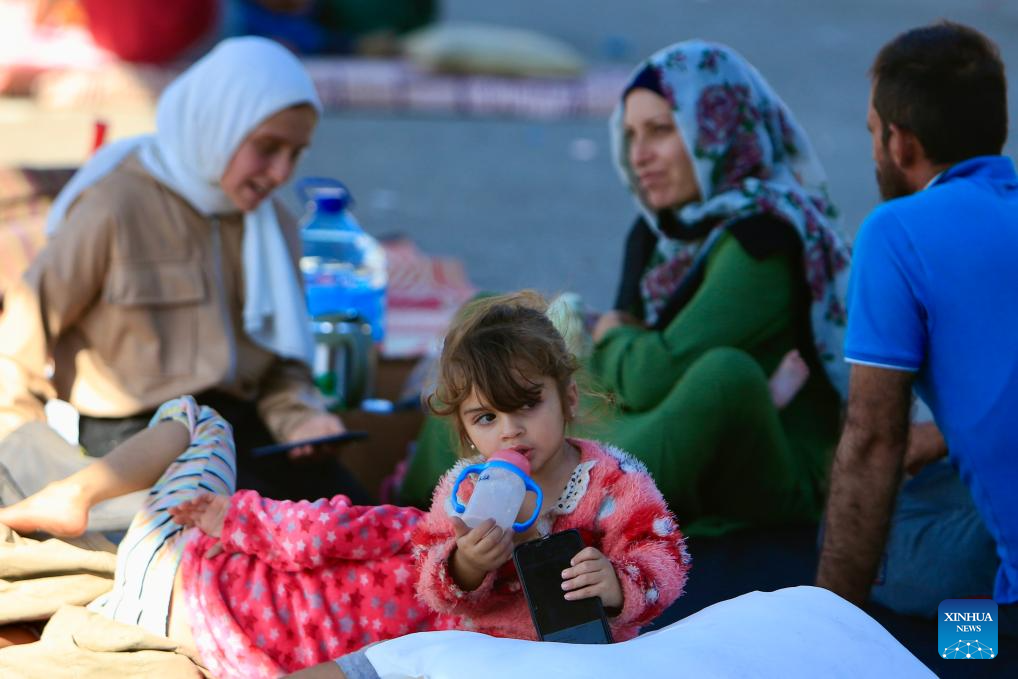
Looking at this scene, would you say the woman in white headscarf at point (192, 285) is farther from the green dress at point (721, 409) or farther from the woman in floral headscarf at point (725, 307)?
the woman in floral headscarf at point (725, 307)

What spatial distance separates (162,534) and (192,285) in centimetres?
103

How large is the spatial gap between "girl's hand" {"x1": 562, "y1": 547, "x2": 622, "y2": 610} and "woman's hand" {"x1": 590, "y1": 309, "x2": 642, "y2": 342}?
60.9 inches

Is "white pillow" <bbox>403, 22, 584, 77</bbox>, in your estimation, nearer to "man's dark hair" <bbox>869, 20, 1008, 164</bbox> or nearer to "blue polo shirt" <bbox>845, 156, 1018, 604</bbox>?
"man's dark hair" <bbox>869, 20, 1008, 164</bbox>

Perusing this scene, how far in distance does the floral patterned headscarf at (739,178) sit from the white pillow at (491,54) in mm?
6664

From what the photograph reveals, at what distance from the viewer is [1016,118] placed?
942 centimetres

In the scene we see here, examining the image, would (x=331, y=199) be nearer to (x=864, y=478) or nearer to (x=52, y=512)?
(x=52, y=512)

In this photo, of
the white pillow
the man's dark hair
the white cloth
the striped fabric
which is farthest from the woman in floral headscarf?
the white pillow

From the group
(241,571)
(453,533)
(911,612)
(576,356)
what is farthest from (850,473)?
(241,571)

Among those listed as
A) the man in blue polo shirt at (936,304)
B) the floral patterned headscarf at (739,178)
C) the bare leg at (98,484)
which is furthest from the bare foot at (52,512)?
the floral patterned headscarf at (739,178)

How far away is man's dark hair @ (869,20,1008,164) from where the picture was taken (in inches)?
99.7

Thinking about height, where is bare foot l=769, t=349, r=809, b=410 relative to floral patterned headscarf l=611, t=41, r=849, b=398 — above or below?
below

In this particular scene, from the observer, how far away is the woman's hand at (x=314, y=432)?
326 cm

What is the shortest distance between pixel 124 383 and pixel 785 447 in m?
1.60

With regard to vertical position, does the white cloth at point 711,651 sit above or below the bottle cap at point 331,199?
above
